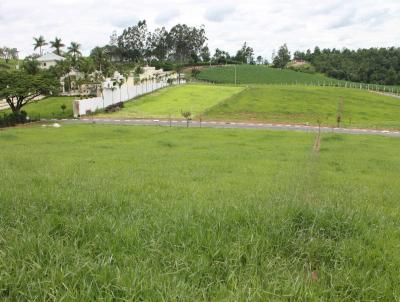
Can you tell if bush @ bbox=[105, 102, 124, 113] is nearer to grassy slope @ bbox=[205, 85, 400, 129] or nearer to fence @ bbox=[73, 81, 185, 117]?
fence @ bbox=[73, 81, 185, 117]

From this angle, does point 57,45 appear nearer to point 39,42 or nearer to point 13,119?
point 39,42

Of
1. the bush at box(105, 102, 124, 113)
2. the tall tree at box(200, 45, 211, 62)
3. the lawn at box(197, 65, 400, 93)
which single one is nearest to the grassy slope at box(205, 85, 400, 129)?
the bush at box(105, 102, 124, 113)

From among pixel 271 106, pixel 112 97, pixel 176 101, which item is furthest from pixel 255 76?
pixel 112 97

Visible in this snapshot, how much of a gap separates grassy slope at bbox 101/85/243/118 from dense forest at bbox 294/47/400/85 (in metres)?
53.9

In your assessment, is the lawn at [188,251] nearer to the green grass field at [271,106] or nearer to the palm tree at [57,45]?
the green grass field at [271,106]

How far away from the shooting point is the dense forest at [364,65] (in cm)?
11624

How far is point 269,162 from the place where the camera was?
18438 mm

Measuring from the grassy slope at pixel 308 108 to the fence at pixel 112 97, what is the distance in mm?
15862

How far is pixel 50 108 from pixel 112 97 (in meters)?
9.27

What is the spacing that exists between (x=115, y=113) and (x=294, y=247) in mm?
56868

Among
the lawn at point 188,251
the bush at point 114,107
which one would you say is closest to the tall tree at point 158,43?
the bush at point 114,107

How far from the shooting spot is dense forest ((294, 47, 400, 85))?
11624 cm

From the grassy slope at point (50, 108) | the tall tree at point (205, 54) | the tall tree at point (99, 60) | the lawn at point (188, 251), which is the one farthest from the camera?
the tall tree at point (205, 54)

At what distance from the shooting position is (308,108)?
6375cm
